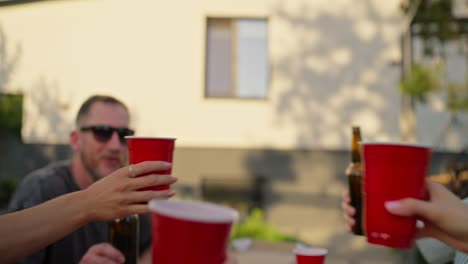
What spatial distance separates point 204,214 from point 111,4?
957 cm

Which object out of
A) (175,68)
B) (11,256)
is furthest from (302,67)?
(11,256)

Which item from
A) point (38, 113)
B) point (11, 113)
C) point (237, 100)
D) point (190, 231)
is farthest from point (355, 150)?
point (11, 113)

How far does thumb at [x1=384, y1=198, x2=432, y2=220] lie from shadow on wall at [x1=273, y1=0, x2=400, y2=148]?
27.1 ft

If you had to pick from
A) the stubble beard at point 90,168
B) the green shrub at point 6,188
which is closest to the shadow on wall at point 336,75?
the green shrub at point 6,188

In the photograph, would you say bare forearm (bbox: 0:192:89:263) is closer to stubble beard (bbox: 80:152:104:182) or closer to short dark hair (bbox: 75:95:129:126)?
stubble beard (bbox: 80:152:104:182)

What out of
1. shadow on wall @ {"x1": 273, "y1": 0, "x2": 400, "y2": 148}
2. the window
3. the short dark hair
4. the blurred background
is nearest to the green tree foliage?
the blurred background

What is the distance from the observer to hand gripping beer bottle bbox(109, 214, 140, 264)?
94.0 inches

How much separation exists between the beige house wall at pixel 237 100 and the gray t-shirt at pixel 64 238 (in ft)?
20.9

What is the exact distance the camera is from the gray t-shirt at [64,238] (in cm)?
278

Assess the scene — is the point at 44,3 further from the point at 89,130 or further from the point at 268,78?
the point at 89,130

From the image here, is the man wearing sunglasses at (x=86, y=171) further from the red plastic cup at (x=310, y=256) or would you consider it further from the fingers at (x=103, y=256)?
the red plastic cup at (x=310, y=256)

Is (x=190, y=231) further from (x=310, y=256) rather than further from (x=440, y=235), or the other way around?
(x=310, y=256)

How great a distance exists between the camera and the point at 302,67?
31.4ft

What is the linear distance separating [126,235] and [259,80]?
298 inches
